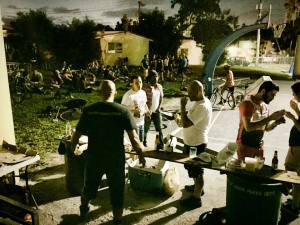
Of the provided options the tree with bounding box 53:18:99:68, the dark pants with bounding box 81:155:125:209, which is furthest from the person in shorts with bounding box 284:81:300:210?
the tree with bounding box 53:18:99:68

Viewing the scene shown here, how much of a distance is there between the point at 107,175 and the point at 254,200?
215 cm

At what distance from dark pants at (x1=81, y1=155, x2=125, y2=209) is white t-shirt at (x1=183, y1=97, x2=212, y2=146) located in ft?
4.60

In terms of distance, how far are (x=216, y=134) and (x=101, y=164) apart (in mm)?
6395

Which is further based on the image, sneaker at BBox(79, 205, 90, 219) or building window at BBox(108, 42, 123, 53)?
building window at BBox(108, 42, 123, 53)

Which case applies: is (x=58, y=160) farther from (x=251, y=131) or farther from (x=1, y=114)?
(x=251, y=131)

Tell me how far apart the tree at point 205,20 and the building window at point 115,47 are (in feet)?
28.4

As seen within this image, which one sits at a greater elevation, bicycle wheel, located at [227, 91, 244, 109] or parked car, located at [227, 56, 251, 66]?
parked car, located at [227, 56, 251, 66]

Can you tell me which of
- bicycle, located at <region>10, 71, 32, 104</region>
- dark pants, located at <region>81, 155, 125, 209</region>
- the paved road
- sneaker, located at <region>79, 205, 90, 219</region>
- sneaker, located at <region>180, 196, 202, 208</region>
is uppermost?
bicycle, located at <region>10, 71, 32, 104</region>

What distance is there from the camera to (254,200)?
4328 millimetres

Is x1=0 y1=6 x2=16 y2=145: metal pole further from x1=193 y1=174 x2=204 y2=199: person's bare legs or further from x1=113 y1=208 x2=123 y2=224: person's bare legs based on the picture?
x1=193 y1=174 x2=204 y2=199: person's bare legs

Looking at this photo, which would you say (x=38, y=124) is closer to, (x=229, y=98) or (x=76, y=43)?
(x=229, y=98)

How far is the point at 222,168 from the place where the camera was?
4621mm

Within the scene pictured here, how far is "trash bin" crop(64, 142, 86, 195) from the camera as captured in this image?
5782 millimetres

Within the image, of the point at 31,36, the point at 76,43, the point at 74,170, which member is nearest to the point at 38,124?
the point at 74,170
